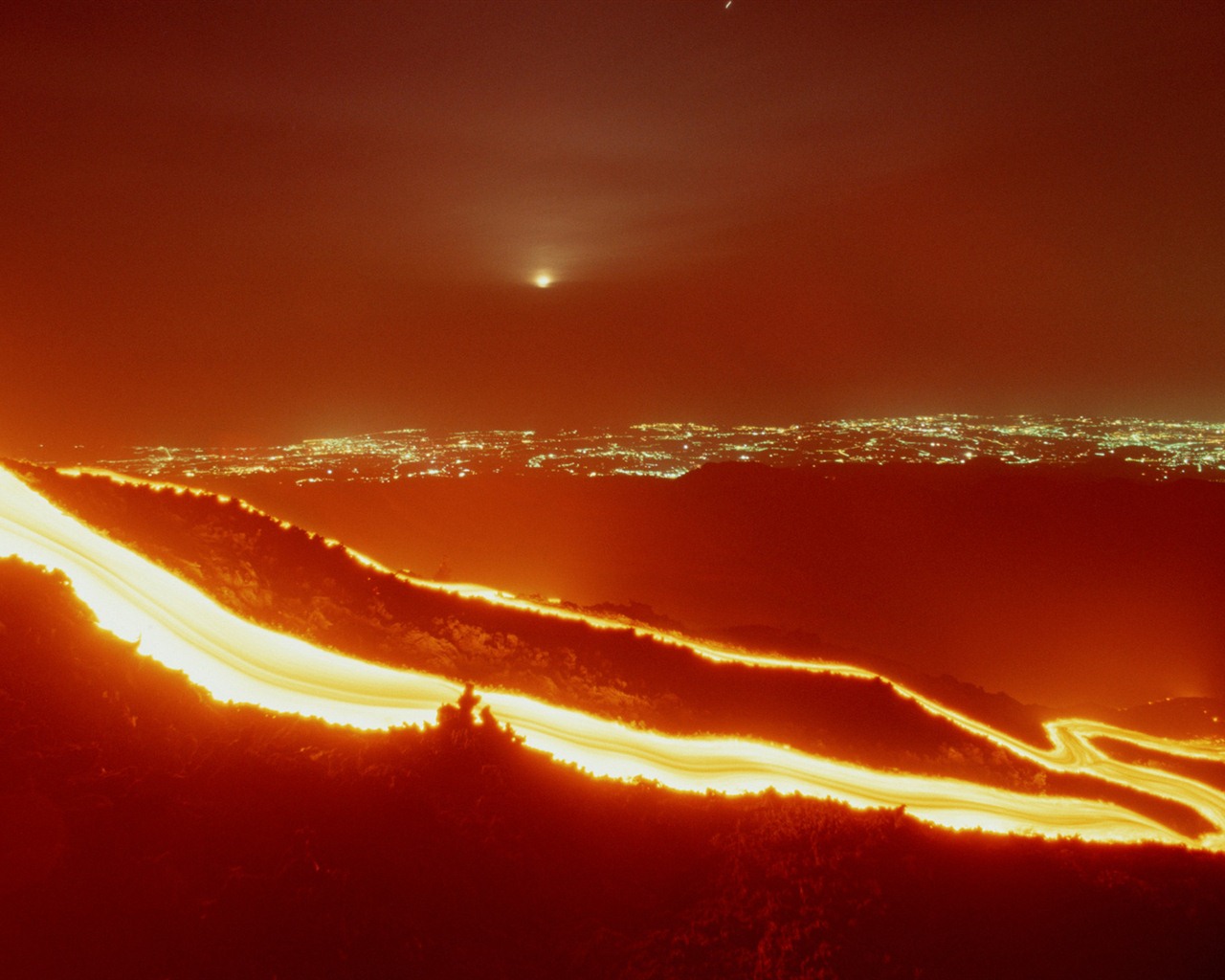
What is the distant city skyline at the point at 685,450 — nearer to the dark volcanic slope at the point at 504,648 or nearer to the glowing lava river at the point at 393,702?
the dark volcanic slope at the point at 504,648

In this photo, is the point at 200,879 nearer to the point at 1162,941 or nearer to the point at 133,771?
the point at 133,771

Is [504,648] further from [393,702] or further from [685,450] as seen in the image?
[685,450]

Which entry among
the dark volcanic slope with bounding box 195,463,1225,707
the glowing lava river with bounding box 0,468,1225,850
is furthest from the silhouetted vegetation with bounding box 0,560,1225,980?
the dark volcanic slope with bounding box 195,463,1225,707

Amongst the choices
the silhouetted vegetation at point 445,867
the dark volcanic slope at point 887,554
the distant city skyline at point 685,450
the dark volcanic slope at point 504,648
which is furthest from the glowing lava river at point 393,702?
the distant city skyline at point 685,450

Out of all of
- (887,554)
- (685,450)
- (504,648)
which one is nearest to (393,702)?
(504,648)

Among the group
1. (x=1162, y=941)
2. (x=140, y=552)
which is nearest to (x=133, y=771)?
(x=140, y=552)

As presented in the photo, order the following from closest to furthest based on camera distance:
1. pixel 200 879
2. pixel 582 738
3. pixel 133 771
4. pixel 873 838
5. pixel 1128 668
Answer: pixel 200 879 → pixel 133 771 → pixel 873 838 → pixel 582 738 → pixel 1128 668
